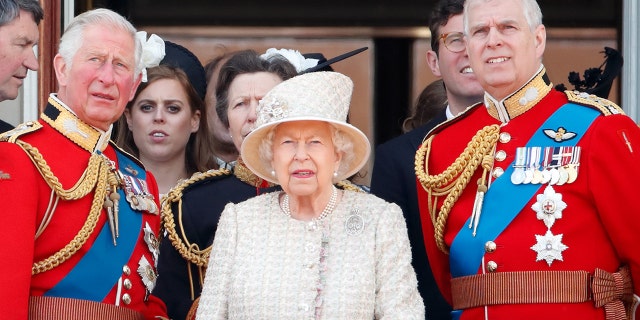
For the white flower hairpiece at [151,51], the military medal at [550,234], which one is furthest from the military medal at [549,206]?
the white flower hairpiece at [151,51]

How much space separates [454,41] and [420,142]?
48 centimetres

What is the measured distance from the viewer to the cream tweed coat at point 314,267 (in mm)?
3869

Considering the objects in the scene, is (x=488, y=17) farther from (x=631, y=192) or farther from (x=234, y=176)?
(x=234, y=176)

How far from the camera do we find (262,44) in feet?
24.0

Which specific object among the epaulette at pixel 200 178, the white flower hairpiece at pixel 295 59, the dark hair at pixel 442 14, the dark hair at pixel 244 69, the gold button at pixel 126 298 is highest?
the dark hair at pixel 442 14

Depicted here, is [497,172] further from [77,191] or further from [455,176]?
[77,191]

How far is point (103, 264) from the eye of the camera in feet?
13.9

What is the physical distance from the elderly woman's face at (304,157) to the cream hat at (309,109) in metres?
0.05

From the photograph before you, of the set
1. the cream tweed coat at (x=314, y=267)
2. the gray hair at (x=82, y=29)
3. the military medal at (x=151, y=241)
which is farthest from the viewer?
the military medal at (x=151, y=241)

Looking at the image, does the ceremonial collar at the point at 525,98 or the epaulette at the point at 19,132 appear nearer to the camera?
the epaulette at the point at 19,132

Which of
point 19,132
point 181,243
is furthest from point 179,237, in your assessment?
point 19,132

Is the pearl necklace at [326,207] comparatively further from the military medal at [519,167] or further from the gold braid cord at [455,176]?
the military medal at [519,167]

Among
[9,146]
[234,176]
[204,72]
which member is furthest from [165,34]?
[9,146]

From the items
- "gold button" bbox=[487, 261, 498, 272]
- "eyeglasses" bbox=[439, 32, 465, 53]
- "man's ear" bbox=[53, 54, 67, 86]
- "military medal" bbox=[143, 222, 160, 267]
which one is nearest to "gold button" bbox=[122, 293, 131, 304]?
"military medal" bbox=[143, 222, 160, 267]
